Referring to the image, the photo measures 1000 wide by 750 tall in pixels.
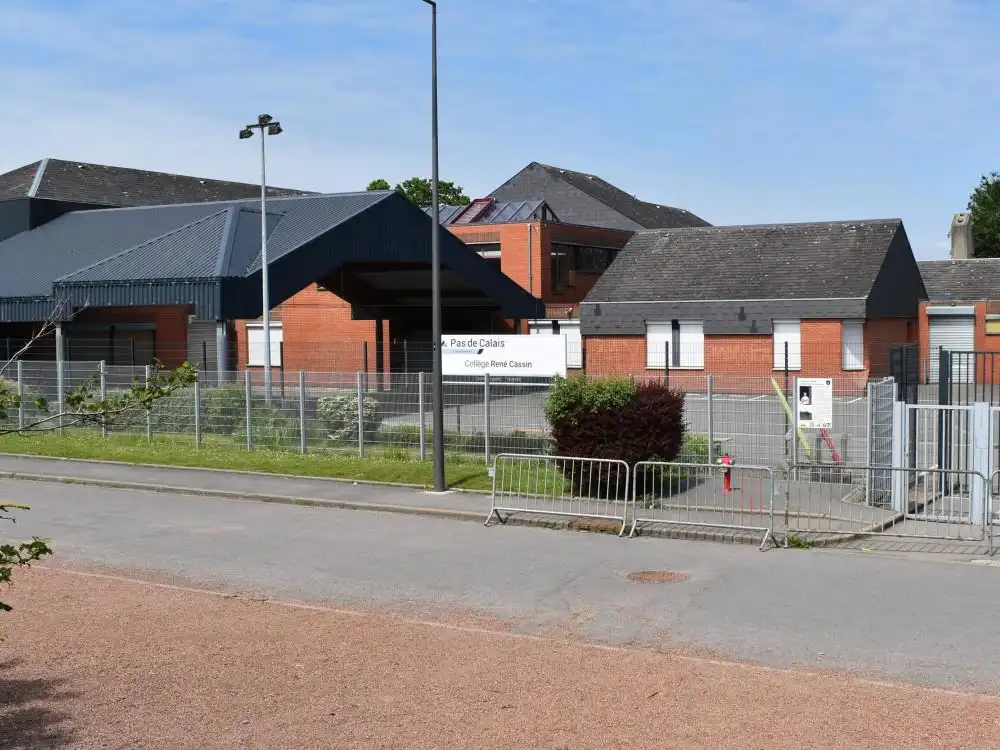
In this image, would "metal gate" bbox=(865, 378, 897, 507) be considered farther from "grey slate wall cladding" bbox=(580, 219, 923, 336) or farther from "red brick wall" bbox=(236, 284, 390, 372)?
"red brick wall" bbox=(236, 284, 390, 372)

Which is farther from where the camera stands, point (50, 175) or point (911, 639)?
point (50, 175)

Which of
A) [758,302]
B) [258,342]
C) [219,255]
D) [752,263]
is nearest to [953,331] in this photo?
[752,263]

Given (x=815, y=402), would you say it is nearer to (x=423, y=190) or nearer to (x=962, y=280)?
(x=962, y=280)

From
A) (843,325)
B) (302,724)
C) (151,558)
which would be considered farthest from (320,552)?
(843,325)

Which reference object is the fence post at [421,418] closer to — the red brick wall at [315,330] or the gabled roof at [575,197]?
the red brick wall at [315,330]

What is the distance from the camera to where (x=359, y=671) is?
8.76m

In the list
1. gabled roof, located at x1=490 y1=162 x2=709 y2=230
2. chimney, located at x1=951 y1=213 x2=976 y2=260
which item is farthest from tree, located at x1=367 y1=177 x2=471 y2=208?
chimney, located at x1=951 y1=213 x2=976 y2=260

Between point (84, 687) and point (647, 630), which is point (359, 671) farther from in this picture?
point (647, 630)

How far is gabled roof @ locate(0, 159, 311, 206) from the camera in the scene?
44438 millimetres

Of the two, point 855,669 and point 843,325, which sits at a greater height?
point 843,325

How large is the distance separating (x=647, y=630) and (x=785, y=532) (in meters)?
Result: 4.66

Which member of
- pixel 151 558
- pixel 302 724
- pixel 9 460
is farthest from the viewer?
pixel 9 460

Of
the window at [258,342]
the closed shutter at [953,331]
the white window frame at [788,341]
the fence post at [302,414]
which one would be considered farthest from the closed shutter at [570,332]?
the fence post at [302,414]

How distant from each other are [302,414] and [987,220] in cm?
6996
